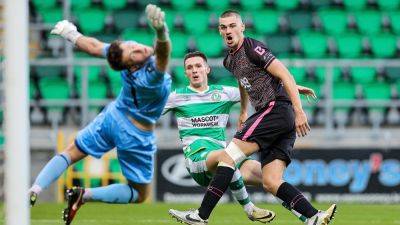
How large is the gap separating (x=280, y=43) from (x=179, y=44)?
1830mm

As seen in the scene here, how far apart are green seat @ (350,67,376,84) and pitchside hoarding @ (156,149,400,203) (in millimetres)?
2811

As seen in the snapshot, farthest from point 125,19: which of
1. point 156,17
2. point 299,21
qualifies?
point 156,17

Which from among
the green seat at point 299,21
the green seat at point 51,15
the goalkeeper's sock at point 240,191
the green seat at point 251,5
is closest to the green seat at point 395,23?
the green seat at point 299,21

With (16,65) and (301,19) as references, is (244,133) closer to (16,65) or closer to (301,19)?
(16,65)

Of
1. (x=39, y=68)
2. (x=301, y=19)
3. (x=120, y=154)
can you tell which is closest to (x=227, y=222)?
(x=120, y=154)

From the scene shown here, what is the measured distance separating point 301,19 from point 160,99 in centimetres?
1030

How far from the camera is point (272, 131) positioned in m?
8.43

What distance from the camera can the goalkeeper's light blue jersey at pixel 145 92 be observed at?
841cm

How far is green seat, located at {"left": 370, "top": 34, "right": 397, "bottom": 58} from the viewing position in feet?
59.7

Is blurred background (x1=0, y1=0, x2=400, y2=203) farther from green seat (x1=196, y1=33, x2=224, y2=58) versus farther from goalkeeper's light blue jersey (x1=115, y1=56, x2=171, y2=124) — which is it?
goalkeeper's light blue jersey (x1=115, y1=56, x2=171, y2=124)

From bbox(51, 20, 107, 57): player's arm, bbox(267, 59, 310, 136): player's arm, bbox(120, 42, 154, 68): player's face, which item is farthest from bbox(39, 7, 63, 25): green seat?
bbox(267, 59, 310, 136): player's arm

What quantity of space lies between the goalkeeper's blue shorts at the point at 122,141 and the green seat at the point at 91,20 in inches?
367

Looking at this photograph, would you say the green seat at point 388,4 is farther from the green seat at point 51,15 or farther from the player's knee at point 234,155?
the player's knee at point 234,155

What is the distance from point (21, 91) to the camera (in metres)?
5.13
